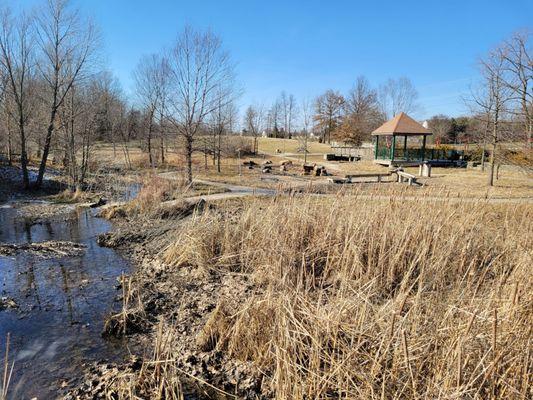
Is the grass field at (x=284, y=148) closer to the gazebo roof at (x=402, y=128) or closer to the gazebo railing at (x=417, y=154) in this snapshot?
the gazebo railing at (x=417, y=154)

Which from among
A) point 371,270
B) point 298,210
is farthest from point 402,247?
point 298,210

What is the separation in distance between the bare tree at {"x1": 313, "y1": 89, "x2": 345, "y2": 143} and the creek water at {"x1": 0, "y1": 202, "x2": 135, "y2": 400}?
56.4 meters

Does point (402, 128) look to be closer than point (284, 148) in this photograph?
Yes

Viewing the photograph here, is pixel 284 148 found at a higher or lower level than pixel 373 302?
higher

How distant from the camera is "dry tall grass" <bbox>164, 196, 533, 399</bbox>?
274cm

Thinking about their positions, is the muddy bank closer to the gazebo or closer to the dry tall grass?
the dry tall grass

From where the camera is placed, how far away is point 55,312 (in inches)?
225

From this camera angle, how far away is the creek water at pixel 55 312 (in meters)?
4.19

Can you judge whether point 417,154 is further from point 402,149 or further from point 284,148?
point 284,148

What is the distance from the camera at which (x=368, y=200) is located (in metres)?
7.44

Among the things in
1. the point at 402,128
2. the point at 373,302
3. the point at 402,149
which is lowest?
the point at 373,302

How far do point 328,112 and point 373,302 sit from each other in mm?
61023

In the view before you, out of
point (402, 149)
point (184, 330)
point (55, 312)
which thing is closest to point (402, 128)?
point (402, 149)

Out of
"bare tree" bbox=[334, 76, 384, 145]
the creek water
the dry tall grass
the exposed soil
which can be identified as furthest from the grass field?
the dry tall grass
